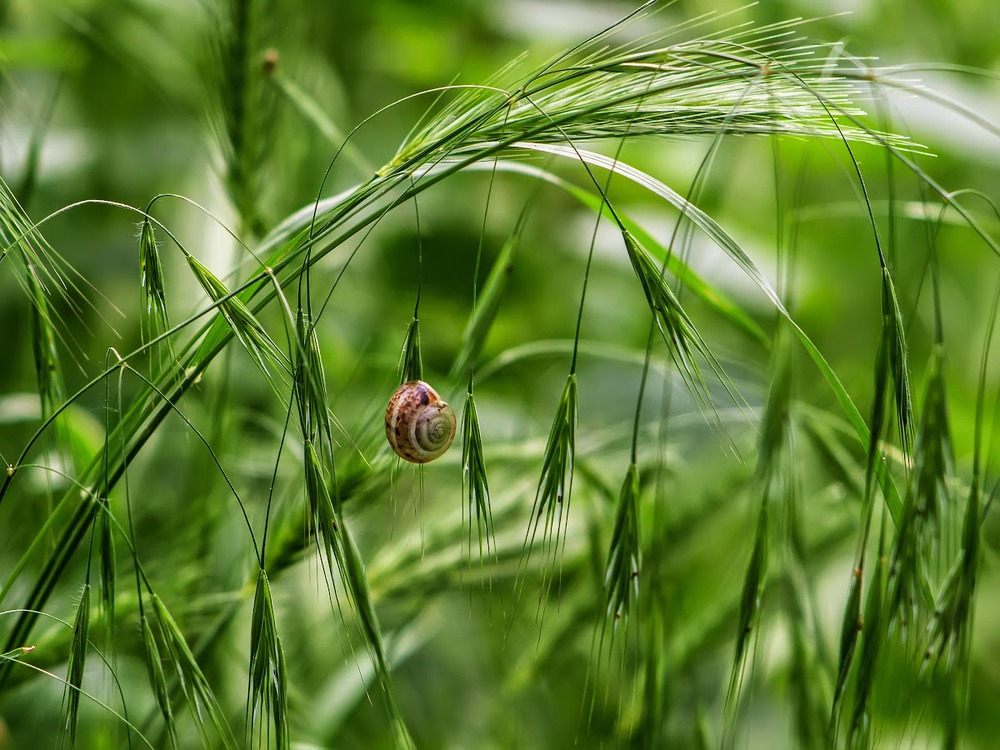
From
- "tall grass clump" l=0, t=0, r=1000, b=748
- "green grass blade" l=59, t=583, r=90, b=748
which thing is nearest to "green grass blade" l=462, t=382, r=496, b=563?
"tall grass clump" l=0, t=0, r=1000, b=748

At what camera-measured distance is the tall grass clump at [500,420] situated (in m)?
0.25

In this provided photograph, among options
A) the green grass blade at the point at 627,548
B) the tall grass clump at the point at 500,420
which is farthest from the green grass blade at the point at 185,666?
the green grass blade at the point at 627,548

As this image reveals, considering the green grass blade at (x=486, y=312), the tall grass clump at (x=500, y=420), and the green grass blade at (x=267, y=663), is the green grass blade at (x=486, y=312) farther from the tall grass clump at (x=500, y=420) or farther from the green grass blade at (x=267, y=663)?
the green grass blade at (x=267, y=663)

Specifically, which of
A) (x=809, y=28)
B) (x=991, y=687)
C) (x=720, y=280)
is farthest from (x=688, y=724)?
(x=809, y=28)

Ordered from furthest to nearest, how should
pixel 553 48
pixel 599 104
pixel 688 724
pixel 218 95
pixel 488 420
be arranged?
pixel 553 48, pixel 488 420, pixel 688 724, pixel 218 95, pixel 599 104

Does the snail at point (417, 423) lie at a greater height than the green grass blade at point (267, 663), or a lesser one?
greater

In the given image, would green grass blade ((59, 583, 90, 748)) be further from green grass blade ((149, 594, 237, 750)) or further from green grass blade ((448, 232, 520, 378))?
green grass blade ((448, 232, 520, 378))

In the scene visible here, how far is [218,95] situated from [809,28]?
0.68 m

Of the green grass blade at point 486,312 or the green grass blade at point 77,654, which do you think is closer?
the green grass blade at point 77,654

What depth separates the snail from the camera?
0.88 ft

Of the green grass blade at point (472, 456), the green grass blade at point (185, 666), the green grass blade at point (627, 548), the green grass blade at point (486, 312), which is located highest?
the green grass blade at point (486, 312)

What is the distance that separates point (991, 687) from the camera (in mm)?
728

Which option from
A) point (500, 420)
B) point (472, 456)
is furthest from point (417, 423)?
point (500, 420)

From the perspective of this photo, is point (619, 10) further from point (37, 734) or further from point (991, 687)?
point (37, 734)
